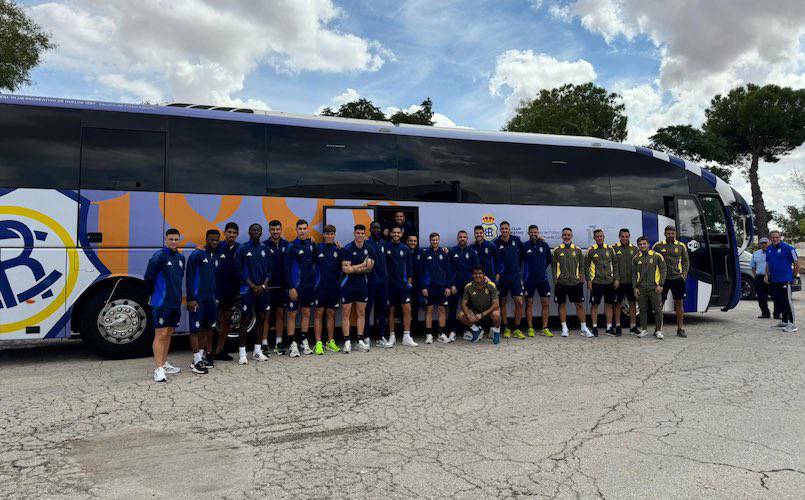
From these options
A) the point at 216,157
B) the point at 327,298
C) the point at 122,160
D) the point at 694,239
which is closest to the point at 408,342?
the point at 327,298

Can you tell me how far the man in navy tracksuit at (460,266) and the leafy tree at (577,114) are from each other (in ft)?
78.6

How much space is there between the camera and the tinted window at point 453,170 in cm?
774

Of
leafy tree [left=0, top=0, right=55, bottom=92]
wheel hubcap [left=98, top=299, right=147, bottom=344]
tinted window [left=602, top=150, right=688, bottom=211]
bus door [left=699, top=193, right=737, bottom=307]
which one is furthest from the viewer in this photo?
leafy tree [left=0, top=0, right=55, bottom=92]

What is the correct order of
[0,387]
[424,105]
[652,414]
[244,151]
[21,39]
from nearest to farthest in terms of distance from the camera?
[652,414] < [0,387] < [244,151] < [21,39] < [424,105]

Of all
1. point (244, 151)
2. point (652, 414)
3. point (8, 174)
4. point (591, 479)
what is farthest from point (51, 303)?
point (652, 414)

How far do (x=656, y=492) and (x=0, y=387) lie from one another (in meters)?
6.14

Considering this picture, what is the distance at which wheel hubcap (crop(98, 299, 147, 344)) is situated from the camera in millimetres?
6305

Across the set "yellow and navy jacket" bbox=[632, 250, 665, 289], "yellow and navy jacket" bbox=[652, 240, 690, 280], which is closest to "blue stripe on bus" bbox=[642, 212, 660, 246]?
"yellow and navy jacket" bbox=[652, 240, 690, 280]

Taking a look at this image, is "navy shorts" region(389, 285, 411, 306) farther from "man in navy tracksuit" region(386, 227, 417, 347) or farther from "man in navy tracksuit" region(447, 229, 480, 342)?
"man in navy tracksuit" region(447, 229, 480, 342)

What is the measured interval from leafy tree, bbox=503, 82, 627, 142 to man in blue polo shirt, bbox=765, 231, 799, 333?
855 inches

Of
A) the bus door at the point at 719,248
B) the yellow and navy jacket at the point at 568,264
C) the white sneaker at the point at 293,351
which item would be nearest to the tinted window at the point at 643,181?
the bus door at the point at 719,248

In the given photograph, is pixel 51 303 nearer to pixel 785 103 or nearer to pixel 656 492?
pixel 656 492

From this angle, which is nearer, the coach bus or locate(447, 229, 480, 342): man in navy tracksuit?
the coach bus

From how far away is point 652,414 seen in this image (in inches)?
168
